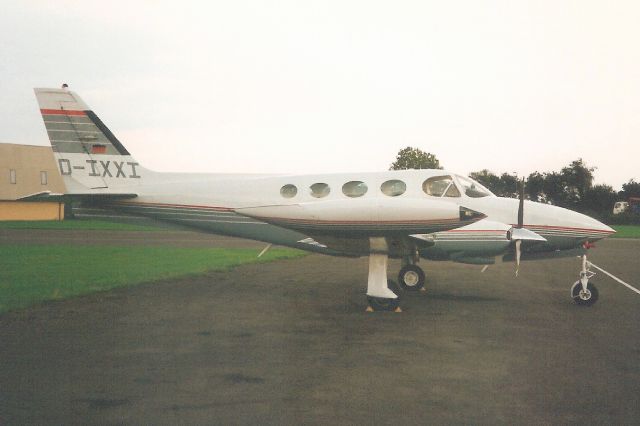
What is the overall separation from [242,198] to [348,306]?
3.79 metres

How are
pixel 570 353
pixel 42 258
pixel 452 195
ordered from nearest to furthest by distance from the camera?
pixel 570 353 < pixel 452 195 < pixel 42 258

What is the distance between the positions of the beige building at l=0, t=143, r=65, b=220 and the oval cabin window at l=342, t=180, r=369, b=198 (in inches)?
2493

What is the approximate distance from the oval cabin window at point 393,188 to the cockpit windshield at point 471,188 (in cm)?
140

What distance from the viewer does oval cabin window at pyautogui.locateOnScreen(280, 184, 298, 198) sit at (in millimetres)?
13359

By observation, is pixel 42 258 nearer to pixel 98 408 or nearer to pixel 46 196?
pixel 46 196

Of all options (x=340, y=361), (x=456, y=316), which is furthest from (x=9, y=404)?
(x=456, y=316)

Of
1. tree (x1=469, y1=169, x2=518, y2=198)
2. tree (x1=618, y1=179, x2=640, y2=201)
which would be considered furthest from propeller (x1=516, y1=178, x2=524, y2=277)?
tree (x1=618, y1=179, x2=640, y2=201)

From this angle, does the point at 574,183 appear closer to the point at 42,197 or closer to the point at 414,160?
the point at 414,160

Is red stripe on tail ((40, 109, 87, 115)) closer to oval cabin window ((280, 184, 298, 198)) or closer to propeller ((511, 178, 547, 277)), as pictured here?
oval cabin window ((280, 184, 298, 198))

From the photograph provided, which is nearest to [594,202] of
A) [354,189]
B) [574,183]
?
[574,183]

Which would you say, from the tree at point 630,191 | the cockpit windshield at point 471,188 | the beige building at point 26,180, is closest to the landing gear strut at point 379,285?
the cockpit windshield at point 471,188

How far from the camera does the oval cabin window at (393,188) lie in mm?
12812

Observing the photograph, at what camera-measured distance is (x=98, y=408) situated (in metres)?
5.38

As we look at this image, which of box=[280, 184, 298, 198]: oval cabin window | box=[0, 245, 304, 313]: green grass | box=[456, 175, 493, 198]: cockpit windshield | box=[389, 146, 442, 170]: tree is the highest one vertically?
box=[389, 146, 442, 170]: tree
